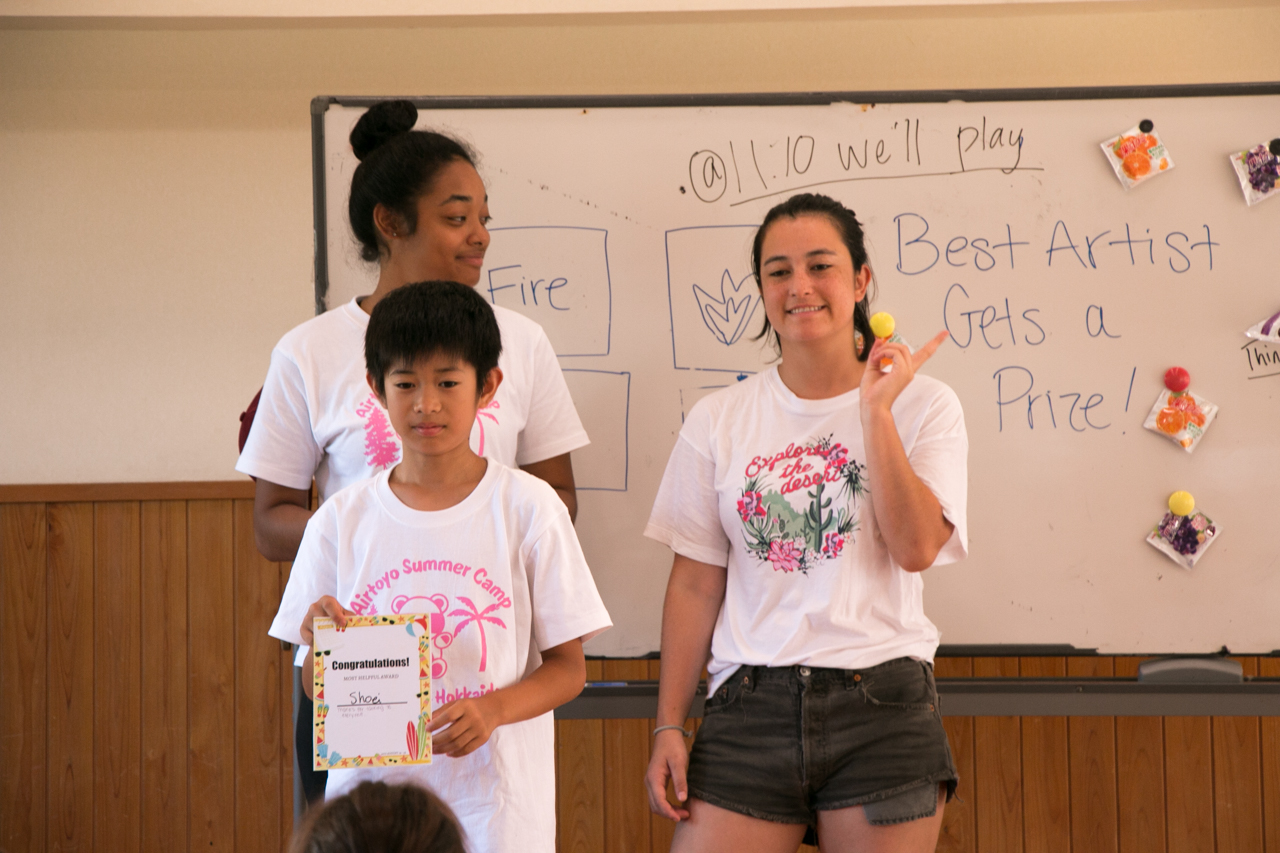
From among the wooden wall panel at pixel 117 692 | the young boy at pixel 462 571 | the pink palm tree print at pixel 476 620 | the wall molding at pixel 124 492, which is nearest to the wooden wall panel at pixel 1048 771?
the young boy at pixel 462 571

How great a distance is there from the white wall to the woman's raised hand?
1673 millimetres

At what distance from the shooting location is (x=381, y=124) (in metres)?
1.86

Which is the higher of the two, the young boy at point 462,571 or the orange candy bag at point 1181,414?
the orange candy bag at point 1181,414

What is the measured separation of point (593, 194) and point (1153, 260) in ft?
4.04

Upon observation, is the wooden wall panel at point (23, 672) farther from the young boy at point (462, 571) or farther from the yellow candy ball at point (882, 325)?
the yellow candy ball at point (882, 325)

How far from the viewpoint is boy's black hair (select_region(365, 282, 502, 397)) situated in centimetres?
139

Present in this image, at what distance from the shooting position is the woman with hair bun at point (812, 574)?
1.44 meters

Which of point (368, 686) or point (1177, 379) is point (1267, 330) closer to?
point (1177, 379)

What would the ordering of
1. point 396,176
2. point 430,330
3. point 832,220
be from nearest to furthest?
point 430,330 → point 832,220 → point 396,176

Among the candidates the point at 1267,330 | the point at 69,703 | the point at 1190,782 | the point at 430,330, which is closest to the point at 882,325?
the point at 430,330

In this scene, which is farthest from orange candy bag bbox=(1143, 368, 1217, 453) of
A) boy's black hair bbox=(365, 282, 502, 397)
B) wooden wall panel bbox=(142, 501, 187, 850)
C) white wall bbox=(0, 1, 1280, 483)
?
wooden wall panel bbox=(142, 501, 187, 850)

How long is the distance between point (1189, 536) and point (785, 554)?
1133 mm

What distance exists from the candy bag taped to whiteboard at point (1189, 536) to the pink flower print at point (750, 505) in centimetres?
112

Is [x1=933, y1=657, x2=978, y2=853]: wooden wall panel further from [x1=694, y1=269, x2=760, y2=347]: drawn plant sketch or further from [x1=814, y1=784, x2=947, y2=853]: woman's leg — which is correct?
[x1=814, y1=784, x2=947, y2=853]: woman's leg
